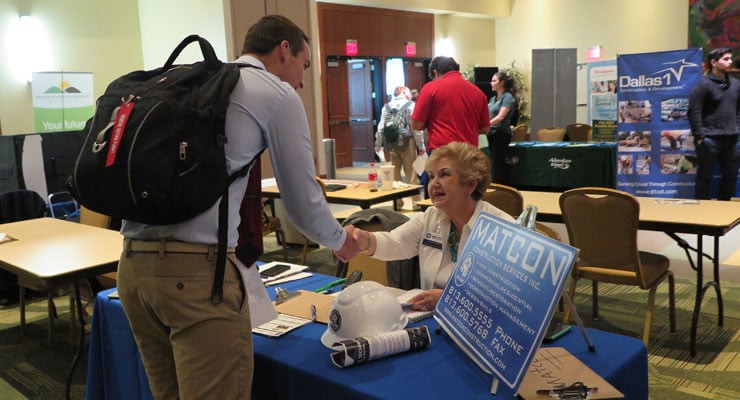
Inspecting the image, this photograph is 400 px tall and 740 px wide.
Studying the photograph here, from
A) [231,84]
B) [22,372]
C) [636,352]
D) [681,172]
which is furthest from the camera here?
[681,172]

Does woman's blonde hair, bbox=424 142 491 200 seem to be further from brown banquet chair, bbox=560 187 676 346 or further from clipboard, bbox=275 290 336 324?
brown banquet chair, bbox=560 187 676 346

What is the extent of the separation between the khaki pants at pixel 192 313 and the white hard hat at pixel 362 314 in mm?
275

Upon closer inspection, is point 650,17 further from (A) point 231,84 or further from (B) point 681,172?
(A) point 231,84

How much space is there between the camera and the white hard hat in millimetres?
1690

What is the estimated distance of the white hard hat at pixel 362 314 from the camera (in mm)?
1690

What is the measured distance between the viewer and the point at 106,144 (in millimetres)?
1367

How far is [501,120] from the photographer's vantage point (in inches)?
313

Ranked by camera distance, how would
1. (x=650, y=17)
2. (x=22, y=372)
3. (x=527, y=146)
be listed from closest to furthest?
(x=22, y=372) → (x=527, y=146) → (x=650, y=17)

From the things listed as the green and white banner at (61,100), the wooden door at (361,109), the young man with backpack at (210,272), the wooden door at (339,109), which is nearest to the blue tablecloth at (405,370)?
the young man with backpack at (210,272)

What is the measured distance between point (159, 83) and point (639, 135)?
249 inches

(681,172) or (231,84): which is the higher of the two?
(231,84)

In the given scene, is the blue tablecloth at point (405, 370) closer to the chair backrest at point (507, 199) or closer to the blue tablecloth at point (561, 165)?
the chair backrest at point (507, 199)

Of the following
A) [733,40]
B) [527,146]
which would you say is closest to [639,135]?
[527,146]

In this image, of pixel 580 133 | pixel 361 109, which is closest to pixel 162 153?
pixel 580 133
